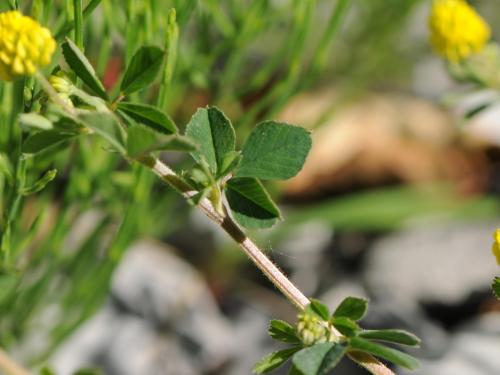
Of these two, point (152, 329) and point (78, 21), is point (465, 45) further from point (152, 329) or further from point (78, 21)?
point (152, 329)

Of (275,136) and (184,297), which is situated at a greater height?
(184,297)

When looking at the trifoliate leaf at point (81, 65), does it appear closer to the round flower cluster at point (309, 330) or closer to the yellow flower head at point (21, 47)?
the yellow flower head at point (21, 47)

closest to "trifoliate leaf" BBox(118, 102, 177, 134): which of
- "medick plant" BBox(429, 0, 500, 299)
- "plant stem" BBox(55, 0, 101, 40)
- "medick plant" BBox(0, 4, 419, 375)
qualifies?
"medick plant" BBox(0, 4, 419, 375)

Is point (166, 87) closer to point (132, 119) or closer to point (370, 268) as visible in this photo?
point (132, 119)

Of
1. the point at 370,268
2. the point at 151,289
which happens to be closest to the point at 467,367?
the point at 370,268

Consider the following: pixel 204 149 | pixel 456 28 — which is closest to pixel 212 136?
pixel 204 149

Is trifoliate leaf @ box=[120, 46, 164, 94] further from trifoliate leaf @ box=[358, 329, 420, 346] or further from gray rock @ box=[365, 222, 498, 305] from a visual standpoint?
gray rock @ box=[365, 222, 498, 305]

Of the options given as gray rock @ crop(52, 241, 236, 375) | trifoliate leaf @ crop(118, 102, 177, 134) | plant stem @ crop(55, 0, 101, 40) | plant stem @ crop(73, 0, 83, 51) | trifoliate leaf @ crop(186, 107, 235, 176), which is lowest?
trifoliate leaf @ crop(186, 107, 235, 176)

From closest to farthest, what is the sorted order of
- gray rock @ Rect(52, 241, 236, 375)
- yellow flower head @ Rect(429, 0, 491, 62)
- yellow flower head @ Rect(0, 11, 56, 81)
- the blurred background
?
yellow flower head @ Rect(0, 11, 56, 81), yellow flower head @ Rect(429, 0, 491, 62), the blurred background, gray rock @ Rect(52, 241, 236, 375)
